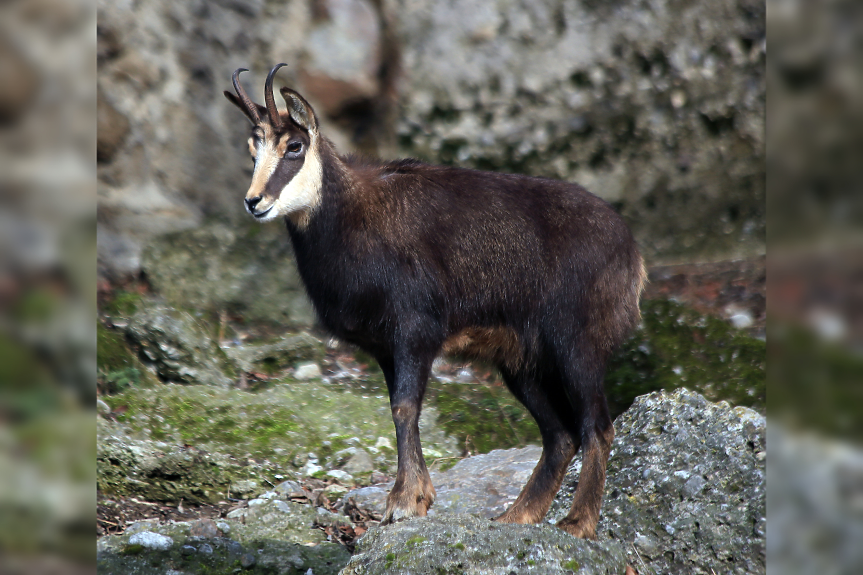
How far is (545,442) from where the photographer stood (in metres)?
5.23

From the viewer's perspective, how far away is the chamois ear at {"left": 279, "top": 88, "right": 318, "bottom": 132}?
4.90 metres

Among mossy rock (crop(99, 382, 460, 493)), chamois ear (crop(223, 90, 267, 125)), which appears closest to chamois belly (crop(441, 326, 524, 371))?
chamois ear (crop(223, 90, 267, 125))

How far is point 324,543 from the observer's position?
5230 mm

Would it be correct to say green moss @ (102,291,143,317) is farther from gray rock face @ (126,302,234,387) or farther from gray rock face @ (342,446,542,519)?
gray rock face @ (342,446,542,519)

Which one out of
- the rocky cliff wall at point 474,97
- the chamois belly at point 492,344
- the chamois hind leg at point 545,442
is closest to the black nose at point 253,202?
the chamois belly at point 492,344

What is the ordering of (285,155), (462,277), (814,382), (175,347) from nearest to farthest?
(814,382) → (285,155) → (462,277) → (175,347)

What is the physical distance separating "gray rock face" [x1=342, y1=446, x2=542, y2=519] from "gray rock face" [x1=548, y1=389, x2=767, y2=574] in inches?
20.3

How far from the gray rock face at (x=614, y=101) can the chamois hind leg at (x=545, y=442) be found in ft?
14.1

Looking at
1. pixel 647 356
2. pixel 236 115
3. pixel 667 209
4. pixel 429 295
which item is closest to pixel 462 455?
pixel 647 356

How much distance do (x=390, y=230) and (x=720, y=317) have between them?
164 inches

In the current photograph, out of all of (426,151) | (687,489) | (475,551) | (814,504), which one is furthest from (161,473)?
(814,504)

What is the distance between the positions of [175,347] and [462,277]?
353 centimetres

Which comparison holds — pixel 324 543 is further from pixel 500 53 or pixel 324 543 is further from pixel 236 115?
pixel 500 53

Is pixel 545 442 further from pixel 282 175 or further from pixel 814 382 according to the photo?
pixel 814 382
